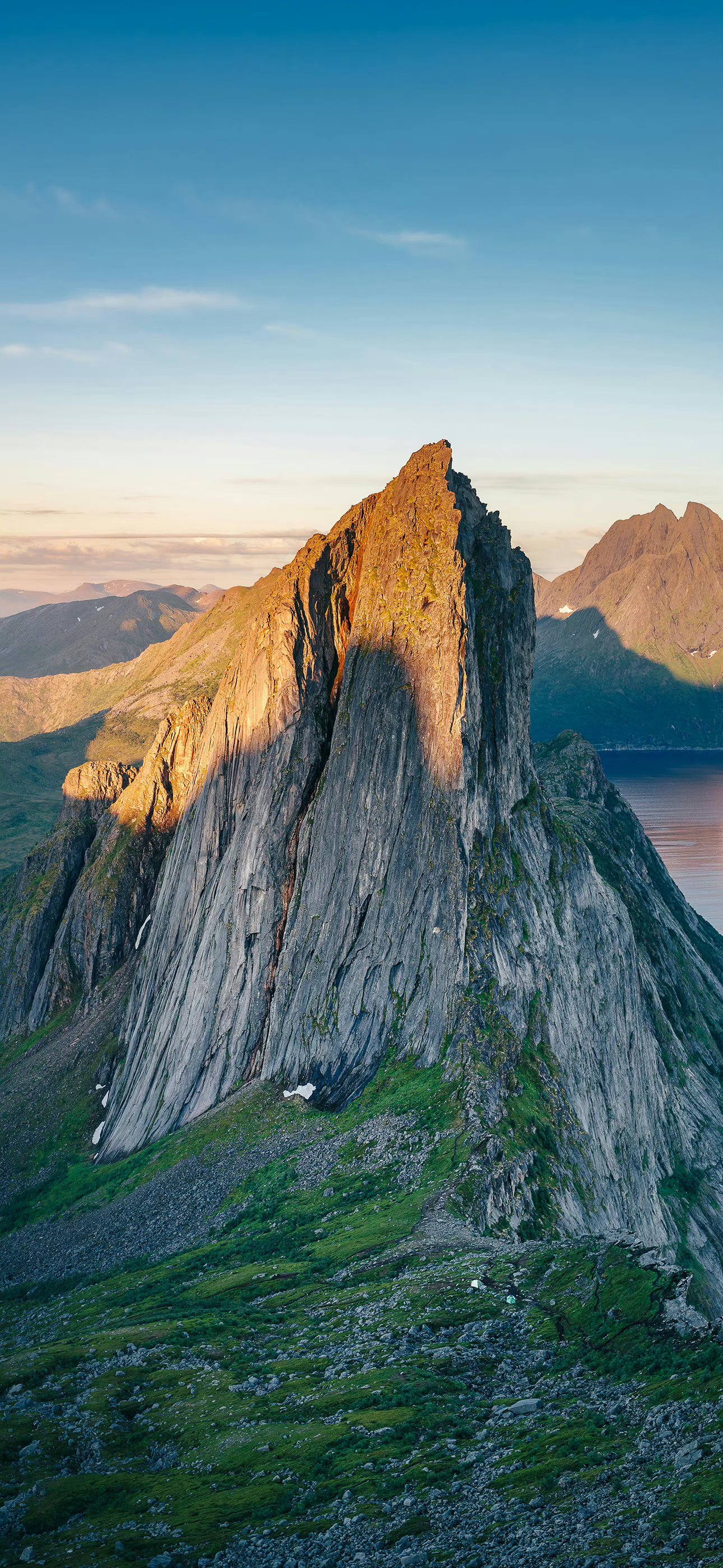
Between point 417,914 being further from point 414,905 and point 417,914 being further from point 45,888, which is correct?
point 45,888

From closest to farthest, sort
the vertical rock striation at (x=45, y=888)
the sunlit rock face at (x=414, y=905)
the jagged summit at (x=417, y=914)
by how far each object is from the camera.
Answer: the jagged summit at (x=417, y=914) < the sunlit rock face at (x=414, y=905) < the vertical rock striation at (x=45, y=888)

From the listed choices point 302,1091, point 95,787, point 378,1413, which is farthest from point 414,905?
point 95,787

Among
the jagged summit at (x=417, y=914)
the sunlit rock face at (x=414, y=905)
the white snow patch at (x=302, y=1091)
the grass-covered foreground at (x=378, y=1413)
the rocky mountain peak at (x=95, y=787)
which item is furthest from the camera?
the rocky mountain peak at (x=95, y=787)

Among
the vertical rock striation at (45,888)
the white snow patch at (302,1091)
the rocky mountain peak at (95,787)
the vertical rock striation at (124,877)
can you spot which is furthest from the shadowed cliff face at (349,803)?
the rocky mountain peak at (95,787)

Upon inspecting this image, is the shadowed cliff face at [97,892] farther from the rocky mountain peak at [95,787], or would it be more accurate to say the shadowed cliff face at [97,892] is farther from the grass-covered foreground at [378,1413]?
the grass-covered foreground at [378,1413]

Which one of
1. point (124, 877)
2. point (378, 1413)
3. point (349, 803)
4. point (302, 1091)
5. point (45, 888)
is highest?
point (349, 803)

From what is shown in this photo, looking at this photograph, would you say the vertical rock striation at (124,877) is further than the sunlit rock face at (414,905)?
Yes
